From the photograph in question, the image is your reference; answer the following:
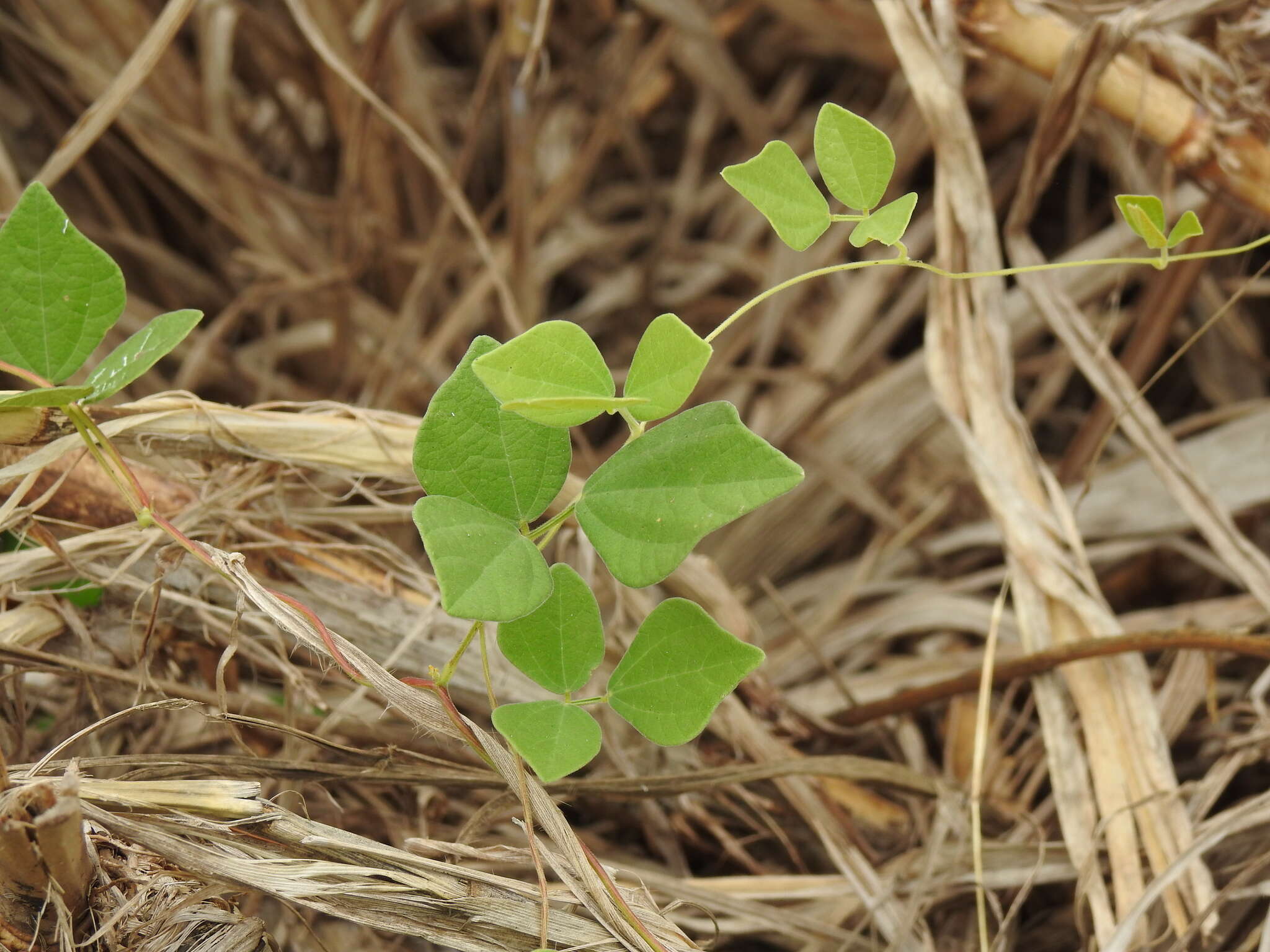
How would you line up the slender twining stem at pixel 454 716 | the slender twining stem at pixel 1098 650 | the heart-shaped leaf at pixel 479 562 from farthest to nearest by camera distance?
the slender twining stem at pixel 1098 650
the slender twining stem at pixel 454 716
the heart-shaped leaf at pixel 479 562

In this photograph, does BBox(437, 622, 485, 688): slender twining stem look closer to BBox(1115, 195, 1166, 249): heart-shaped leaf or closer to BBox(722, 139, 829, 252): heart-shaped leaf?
BBox(722, 139, 829, 252): heart-shaped leaf

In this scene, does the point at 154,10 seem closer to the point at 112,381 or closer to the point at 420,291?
the point at 420,291

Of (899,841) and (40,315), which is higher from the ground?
(40,315)

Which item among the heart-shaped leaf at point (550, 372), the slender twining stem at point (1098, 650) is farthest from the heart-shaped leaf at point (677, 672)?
the slender twining stem at point (1098, 650)

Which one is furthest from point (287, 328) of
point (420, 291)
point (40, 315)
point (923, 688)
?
point (923, 688)

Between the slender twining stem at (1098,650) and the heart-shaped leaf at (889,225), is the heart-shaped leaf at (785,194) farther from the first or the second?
the slender twining stem at (1098,650)

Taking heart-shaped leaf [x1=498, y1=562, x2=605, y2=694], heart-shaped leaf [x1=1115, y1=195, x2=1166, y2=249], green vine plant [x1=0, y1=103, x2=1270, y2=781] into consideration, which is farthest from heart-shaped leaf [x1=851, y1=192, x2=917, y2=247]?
heart-shaped leaf [x1=498, y1=562, x2=605, y2=694]
